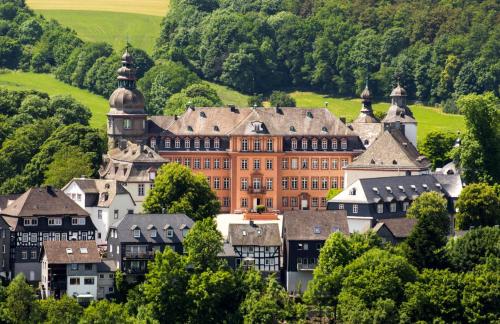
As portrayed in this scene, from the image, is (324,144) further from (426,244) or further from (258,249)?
(426,244)

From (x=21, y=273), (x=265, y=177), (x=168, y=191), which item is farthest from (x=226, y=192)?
(x=21, y=273)

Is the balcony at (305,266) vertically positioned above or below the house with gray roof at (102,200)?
below

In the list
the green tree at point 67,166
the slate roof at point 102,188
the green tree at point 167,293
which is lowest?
the green tree at point 167,293

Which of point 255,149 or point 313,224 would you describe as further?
point 255,149

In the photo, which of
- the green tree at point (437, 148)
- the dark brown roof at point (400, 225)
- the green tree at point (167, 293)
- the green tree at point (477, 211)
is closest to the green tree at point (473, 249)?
the dark brown roof at point (400, 225)

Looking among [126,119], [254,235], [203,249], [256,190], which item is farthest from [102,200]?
[256,190]

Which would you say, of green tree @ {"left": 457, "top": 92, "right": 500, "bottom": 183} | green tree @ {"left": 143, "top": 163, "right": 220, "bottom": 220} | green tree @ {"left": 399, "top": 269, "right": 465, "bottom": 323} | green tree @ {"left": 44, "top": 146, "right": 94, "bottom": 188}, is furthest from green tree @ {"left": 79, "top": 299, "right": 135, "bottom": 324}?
green tree @ {"left": 457, "top": 92, "right": 500, "bottom": 183}

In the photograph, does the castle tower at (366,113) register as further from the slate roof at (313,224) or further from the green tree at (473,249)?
the green tree at (473,249)
